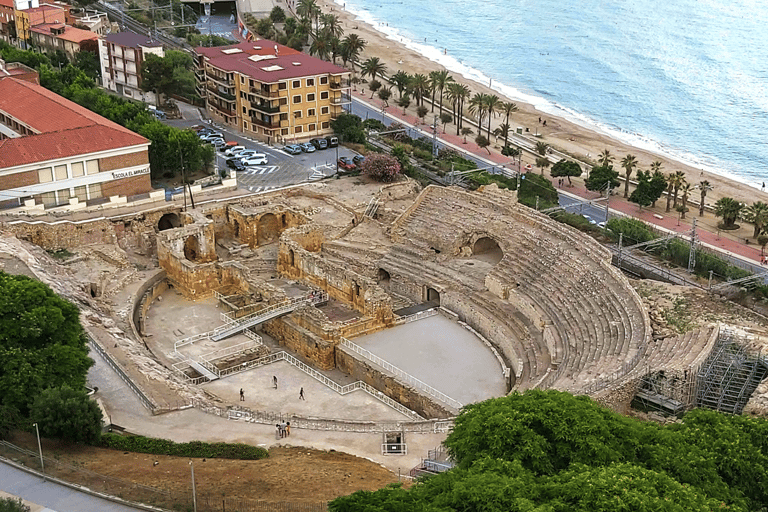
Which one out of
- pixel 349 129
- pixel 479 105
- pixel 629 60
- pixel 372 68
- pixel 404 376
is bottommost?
pixel 629 60

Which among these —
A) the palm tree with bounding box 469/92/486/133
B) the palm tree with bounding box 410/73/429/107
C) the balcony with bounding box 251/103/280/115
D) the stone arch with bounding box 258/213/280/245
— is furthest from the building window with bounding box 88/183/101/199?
the palm tree with bounding box 410/73/429/107

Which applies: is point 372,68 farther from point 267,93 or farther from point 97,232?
point 97,232

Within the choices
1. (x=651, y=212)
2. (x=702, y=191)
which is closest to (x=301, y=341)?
(x=651, y=212)

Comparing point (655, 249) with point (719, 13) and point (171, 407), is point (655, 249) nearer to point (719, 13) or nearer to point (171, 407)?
point (171, 407)

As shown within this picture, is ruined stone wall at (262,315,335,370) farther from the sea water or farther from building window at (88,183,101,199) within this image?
the sea water

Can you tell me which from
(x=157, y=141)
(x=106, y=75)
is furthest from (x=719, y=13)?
(x=157, y=141)

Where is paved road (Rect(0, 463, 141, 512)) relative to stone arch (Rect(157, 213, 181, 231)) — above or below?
above
